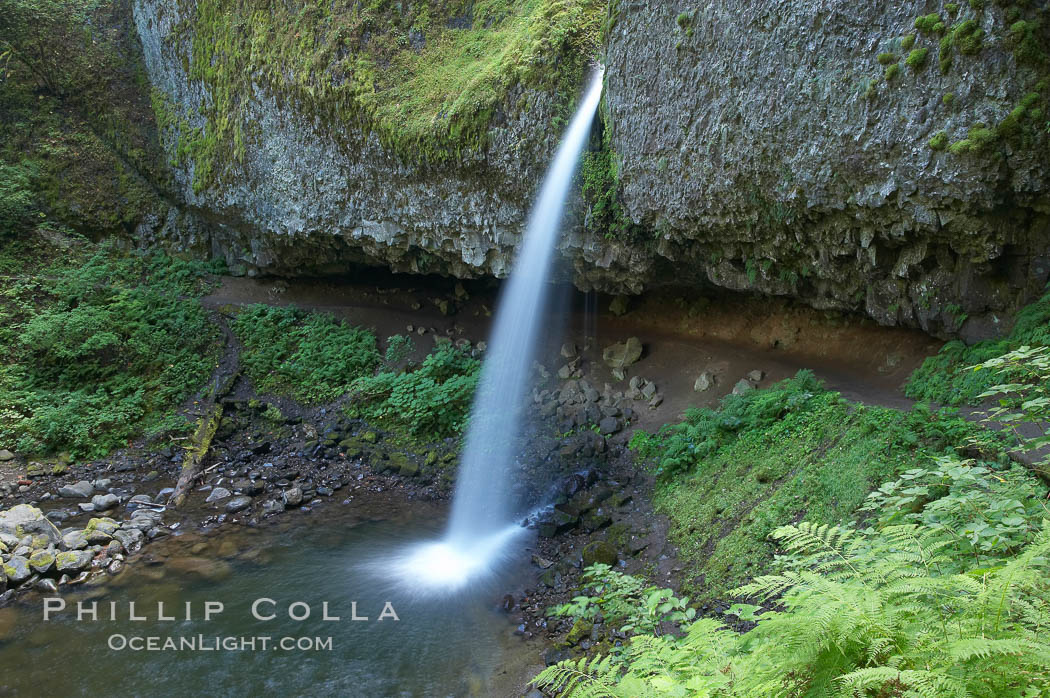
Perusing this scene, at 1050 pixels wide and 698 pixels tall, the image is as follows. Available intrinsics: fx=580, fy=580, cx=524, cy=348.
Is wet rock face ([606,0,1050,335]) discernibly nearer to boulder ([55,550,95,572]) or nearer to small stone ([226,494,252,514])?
small stone ([226,494,252,514])

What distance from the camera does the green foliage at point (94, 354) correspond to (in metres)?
12.5

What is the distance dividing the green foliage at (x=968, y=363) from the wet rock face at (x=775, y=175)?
0.32 m

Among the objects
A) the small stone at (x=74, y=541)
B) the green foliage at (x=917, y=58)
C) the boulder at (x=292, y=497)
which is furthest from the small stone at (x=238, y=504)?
the green foliage at (x=917, y=58)

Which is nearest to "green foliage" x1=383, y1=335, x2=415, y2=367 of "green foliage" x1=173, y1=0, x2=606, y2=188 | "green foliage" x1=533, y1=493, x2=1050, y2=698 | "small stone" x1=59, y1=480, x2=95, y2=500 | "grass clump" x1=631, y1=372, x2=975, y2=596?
A: "green foliage" x1=173, y1=0, x2=606, y2=188

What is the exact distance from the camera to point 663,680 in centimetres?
229

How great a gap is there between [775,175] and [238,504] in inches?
407

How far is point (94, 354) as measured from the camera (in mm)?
14008

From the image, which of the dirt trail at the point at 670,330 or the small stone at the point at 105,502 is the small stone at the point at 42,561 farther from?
the dirt trail at the point at 670,330

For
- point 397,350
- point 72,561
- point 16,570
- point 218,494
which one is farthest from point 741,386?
point 16,570

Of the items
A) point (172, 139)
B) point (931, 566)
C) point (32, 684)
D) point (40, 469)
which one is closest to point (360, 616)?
point (32, 684)

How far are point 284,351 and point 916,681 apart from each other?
50.7ft

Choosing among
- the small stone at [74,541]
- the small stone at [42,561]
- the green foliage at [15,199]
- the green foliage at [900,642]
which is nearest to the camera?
the green foliage at [900,642]

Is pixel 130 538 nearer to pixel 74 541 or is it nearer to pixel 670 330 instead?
pixel 74 541

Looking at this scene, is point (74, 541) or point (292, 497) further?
point (292, 497)
